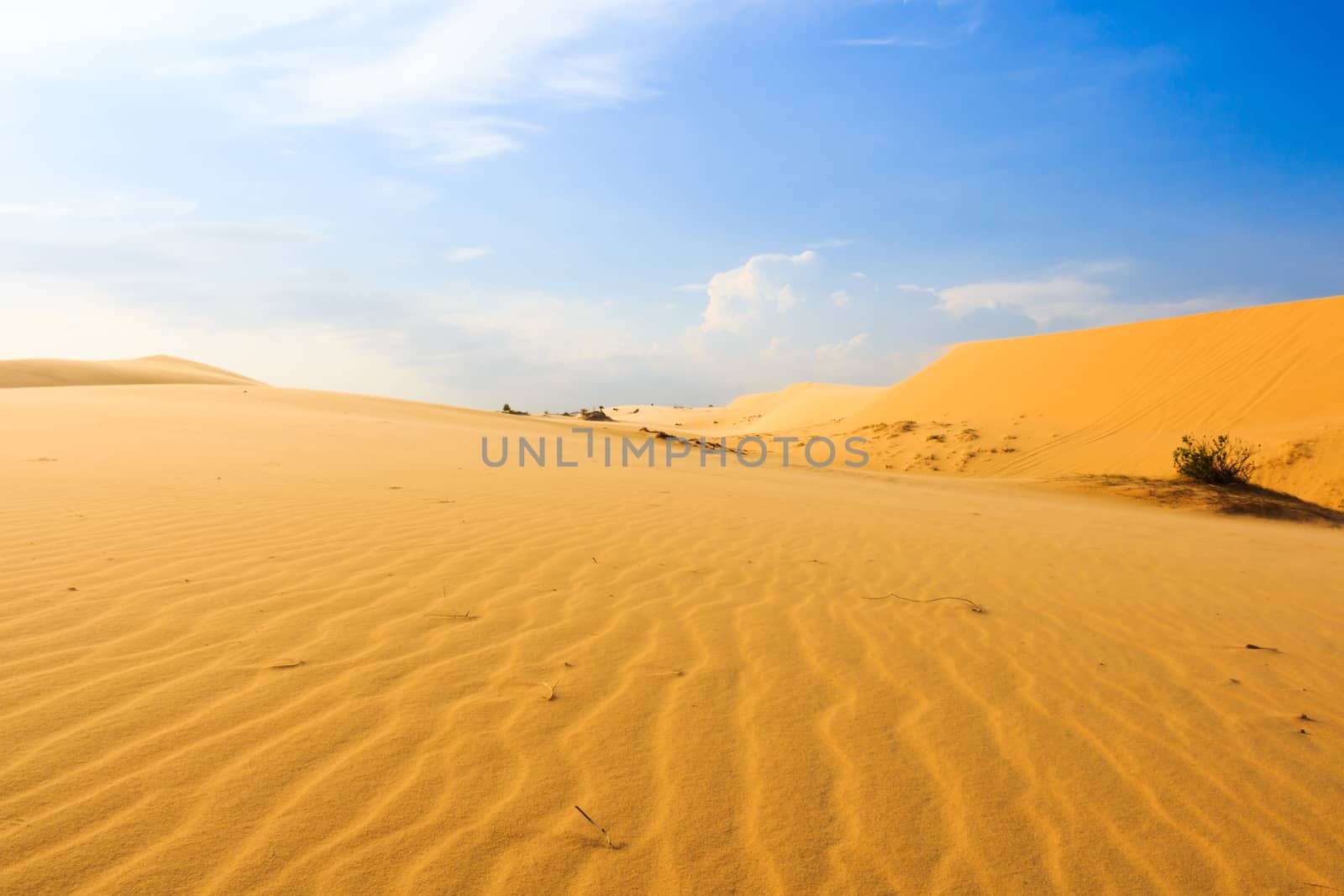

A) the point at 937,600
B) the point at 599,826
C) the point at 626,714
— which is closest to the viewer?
the point at 599,826

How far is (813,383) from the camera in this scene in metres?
47.6

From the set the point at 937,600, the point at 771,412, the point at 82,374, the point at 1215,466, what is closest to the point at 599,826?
the point at 937,600

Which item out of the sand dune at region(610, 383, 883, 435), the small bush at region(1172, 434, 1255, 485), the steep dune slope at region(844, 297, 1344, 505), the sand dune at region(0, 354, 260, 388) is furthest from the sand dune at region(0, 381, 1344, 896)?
the sand dune at region(0, 354, 260, 388)

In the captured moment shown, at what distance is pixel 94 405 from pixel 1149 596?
16930 mm

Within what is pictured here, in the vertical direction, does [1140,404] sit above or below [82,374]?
below

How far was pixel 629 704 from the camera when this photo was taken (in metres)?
2.66

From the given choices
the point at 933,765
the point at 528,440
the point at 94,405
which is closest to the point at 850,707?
the point at 933,765

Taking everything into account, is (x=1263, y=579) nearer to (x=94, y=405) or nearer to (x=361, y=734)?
(x=361, y=734)

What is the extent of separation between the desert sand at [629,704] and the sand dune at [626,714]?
1 centimetres

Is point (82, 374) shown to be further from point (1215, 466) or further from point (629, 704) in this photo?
point (1215, 466)

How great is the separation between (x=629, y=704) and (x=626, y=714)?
3.3 inches

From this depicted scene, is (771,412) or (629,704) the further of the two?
(771,412)

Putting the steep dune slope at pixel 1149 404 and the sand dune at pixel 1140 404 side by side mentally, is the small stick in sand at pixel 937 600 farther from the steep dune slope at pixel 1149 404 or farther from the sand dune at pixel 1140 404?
the steep dune slope at pixel 1149 404

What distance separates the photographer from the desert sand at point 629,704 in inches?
72.8
